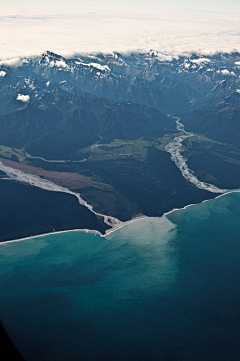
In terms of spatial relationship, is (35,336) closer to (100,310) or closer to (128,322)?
(100,310)

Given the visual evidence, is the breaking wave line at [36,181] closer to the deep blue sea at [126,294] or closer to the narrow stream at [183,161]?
the deep blue sea at [126,294]

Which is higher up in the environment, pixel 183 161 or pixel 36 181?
pixel 36 181

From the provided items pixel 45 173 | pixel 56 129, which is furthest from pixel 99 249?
pixel 56 129

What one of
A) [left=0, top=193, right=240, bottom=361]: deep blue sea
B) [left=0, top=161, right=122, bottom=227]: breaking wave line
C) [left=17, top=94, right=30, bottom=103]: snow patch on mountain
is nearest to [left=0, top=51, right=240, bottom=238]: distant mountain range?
[left=17, top=94, right=30, bottom=103]: snow patch on mountain

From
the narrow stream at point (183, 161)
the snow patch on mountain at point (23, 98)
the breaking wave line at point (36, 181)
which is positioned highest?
the snow patch on mountain at point (23, 98)

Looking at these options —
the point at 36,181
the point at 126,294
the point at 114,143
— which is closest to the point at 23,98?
the point at 114,143

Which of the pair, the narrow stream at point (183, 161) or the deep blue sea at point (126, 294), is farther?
the narrow stream at point (183, 161)

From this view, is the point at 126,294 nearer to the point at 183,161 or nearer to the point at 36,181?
the point at 36,181

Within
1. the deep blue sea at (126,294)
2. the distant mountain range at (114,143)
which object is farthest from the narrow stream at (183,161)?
the deep blue sea at (126,294)

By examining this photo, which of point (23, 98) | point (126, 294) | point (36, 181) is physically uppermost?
point (23, 98)
